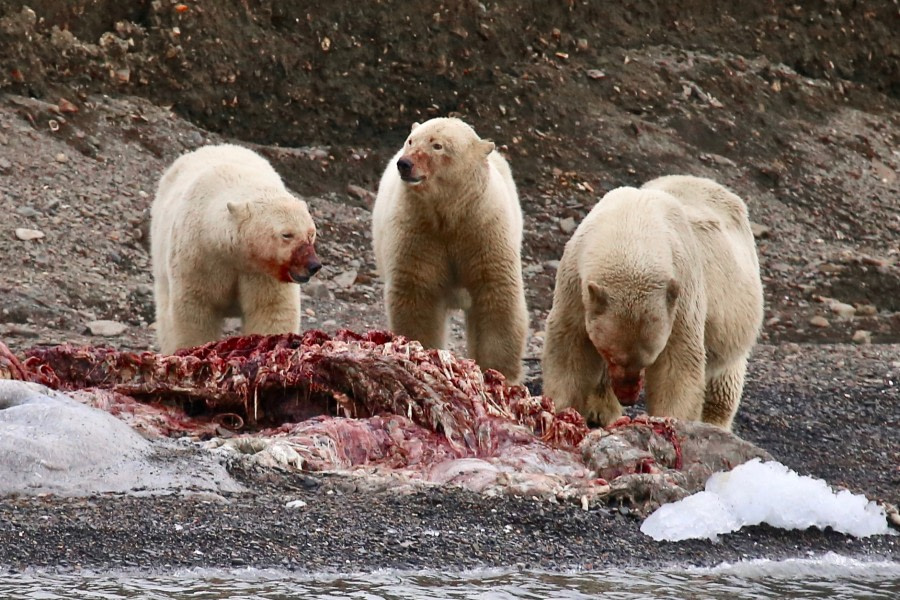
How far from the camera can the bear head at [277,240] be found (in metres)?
8.51

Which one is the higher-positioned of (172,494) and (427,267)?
(427,267)

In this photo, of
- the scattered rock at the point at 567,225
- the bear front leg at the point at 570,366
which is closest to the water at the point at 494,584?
the bear front leg at the point at 570,366

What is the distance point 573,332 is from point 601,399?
1.67 ft

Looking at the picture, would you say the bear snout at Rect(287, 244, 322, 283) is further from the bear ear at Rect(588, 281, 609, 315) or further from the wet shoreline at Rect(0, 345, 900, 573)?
the wet shoreline at Rect(0, 345, 900, 573)

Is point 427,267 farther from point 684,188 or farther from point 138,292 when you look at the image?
point 138,292

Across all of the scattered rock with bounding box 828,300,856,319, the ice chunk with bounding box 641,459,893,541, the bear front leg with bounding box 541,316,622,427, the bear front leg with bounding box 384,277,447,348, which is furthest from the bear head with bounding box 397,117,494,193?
the scattered rock with bounding box 828,300,856,319

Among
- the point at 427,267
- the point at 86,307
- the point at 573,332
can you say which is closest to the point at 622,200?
the point at 573,332

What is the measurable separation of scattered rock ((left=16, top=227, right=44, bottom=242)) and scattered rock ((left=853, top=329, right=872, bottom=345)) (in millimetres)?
6471

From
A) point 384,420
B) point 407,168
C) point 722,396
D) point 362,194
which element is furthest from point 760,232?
point 384,420

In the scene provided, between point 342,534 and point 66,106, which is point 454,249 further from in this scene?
point 66,106

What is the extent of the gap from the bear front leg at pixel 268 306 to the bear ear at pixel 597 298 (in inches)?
86.9

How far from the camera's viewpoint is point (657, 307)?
7.38m

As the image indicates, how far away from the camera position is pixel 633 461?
6809 millimetres

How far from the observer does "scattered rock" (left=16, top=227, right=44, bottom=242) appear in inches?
463
